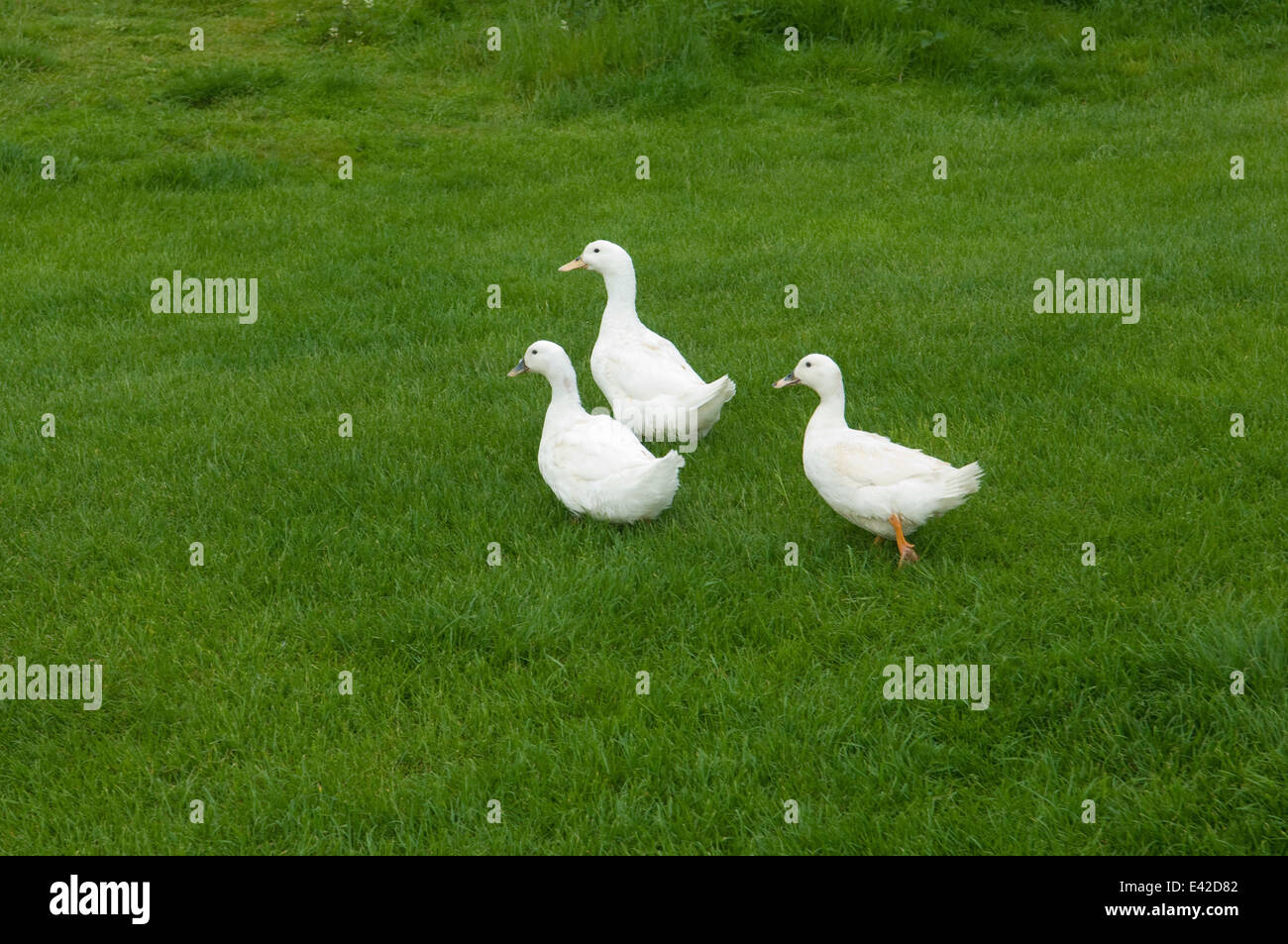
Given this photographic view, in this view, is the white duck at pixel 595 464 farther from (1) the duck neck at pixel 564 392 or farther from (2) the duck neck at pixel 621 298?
(2) the duck neck at pixel 621 298

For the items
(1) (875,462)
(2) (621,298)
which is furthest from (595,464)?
(2) (621,298)

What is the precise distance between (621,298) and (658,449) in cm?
96

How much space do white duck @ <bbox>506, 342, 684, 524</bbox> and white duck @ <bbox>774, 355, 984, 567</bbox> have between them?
0.63m

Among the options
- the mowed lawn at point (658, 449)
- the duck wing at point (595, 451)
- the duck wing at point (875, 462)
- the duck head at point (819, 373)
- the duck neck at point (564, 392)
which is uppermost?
the duck head at point (819, 373)

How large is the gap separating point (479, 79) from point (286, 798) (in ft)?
38.0

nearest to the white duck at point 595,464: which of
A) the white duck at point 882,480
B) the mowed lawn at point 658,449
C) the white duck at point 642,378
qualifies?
the mowed lawn at point 658,449

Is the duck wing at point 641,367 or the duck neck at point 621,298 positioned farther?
the duck neck at point 621,298

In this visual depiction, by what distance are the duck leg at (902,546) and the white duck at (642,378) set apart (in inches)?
51.2

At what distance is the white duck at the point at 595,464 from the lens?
5.21 m

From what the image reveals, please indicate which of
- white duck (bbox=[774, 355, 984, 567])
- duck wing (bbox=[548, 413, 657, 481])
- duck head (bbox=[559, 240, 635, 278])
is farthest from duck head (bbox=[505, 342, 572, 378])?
white duck (bbox=[774, 355, 984, 567])

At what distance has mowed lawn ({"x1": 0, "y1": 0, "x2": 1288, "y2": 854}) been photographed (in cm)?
389

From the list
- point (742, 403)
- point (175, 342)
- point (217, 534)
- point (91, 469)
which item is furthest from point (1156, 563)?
point (175, 342)

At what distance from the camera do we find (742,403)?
7.08 m

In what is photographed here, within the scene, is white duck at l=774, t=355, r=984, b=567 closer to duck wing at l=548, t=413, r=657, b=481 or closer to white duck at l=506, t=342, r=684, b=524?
white duck at l=506, t=342, r=684, b=524
